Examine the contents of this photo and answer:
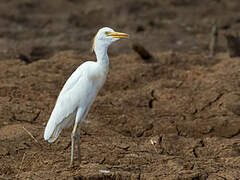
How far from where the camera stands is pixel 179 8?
14.7 m

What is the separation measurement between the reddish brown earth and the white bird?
0.42 metres

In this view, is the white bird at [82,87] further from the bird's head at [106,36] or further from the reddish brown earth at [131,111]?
the reddish brown earth at [131,111]

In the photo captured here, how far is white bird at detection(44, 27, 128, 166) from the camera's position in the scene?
444 centimetres

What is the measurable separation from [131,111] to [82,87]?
6.72 ft

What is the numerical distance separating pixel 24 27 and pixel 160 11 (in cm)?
437

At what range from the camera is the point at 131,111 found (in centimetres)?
643

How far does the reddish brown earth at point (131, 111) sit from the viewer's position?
4500 mm

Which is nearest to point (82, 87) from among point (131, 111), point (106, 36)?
point (106, 36)

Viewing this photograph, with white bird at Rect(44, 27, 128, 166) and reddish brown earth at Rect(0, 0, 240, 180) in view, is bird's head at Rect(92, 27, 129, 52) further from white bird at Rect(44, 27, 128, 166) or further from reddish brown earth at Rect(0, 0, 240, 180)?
reddish brown earth at Rect(0, 0, 240, 180)

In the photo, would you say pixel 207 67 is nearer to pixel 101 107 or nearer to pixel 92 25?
pixel 101 107

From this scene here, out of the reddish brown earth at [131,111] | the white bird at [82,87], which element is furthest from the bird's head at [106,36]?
the reddish brown earth at [131,111]

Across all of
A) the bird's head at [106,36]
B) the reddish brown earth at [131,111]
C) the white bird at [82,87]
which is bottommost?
the reddish brown earth at [131,111]

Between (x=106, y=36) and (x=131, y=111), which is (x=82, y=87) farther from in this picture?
(x=131, y=111)

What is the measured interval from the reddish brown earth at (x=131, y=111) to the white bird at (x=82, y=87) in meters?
0.42
